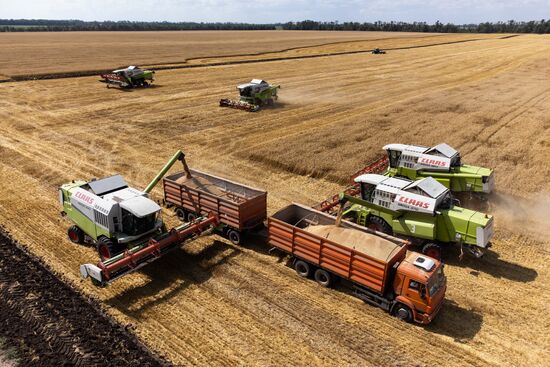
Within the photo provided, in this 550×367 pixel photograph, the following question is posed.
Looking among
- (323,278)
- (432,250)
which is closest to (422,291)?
(323,278)

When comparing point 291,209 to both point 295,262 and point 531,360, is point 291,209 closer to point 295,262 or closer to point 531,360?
point 295,262

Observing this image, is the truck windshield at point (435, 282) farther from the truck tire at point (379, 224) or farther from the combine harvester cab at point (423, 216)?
the truck tire at point (379, 224)

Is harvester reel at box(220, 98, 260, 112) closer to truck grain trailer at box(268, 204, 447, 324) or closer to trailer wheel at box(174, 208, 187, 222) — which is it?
trailer wheel at box(174, 208, 187, 222)

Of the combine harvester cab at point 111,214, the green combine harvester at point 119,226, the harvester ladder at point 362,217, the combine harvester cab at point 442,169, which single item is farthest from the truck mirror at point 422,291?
the combine harvester cab at point 442,169

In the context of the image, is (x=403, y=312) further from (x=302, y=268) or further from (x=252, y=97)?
(x=252, y=97)

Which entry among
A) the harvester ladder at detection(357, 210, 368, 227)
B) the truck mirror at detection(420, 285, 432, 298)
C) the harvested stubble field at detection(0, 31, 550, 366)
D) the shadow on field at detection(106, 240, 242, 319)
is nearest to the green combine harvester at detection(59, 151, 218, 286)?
the shadow on field at detection(106, 240, 242, 319)

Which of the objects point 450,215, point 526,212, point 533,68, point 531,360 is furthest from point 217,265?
point 533,68

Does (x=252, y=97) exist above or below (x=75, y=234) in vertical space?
above
